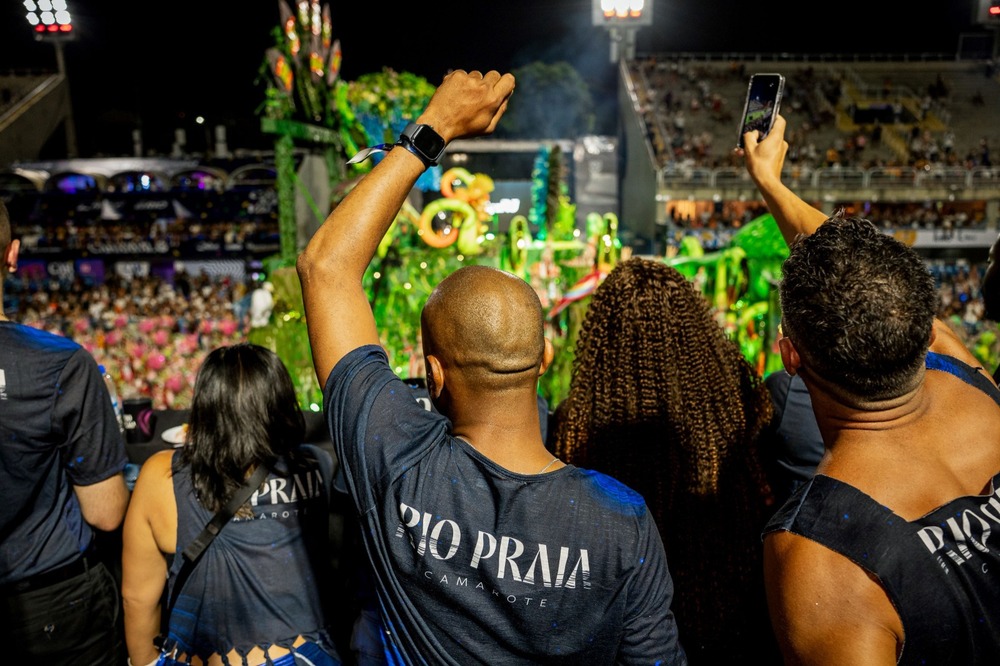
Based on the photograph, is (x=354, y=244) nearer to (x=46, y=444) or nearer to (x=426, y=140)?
(x=426, y=140)

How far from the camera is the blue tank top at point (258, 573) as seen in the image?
5.85 feet

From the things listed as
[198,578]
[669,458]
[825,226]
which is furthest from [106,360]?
[825,226]

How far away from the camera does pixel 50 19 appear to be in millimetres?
16500

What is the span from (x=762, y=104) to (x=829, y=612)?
1.45 metres

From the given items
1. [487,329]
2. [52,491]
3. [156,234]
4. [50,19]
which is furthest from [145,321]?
[50,19]

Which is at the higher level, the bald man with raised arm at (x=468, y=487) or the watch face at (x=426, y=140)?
the watch face at (x=426, y=140)

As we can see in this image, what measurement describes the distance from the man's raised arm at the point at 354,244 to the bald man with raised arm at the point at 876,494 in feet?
2.26

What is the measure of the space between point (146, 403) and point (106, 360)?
311 cm

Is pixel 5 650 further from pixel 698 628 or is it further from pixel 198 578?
pixel 698 628

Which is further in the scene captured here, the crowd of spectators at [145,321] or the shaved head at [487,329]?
the crowd of spectators at [145,321]

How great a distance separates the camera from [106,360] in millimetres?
5887

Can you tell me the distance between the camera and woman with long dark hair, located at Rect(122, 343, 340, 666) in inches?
70.3

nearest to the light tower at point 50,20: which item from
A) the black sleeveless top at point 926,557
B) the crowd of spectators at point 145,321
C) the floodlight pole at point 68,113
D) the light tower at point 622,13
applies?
the crowd of spectators at point 145,321

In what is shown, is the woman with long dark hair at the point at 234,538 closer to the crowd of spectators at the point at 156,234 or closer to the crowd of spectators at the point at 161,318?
the crowd of spectators at the point at 161,318
